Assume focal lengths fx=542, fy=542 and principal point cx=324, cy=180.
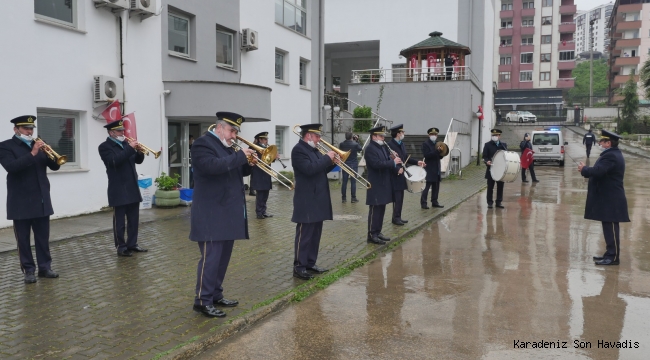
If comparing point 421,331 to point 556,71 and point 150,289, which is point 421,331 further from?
point 556,71

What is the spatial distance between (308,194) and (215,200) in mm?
1673

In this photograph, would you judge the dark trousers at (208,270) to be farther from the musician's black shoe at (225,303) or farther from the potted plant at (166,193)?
the potted plant at (166,193)

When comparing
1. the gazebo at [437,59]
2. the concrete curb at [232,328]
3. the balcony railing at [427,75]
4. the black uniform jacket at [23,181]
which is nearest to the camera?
the concrete curb at [232,328]

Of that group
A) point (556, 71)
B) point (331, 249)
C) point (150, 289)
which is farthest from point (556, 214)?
point (556, 71)

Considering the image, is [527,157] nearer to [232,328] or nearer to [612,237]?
[612,237]

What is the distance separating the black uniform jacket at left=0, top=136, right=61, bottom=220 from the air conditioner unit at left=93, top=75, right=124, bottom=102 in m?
5.14

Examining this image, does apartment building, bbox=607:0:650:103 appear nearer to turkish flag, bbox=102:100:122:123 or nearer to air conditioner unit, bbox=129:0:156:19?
air conditioner unit, bbox=129:0:156:19

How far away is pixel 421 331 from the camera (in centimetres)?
499

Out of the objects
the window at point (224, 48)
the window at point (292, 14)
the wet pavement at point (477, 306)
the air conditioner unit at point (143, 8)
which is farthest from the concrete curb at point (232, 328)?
the window at point (292, 14)

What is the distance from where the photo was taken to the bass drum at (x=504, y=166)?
12805 millimetres

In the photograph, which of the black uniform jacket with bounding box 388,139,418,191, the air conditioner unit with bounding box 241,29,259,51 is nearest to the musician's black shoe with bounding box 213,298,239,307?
the black uniform jacket with bounding box 388,139,418,191

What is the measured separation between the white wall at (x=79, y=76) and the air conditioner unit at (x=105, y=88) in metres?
0.17

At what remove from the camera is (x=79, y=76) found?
442 inches

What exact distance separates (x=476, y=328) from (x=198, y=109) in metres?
10.1
